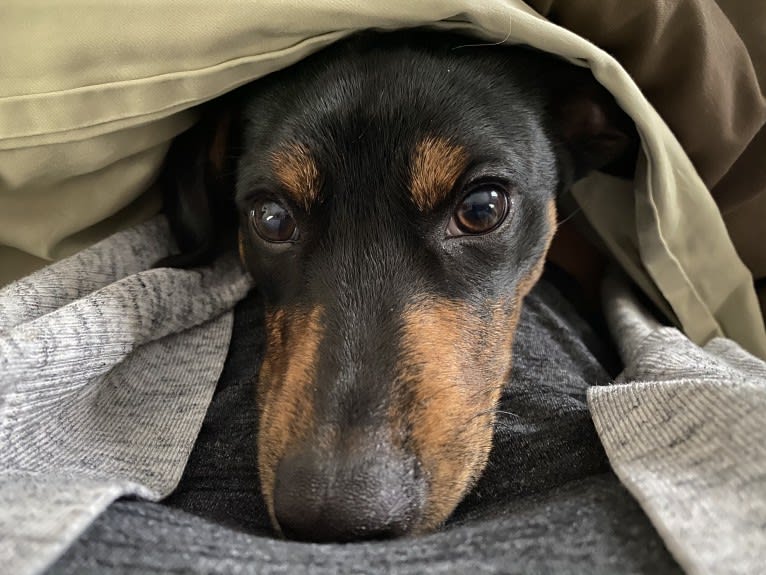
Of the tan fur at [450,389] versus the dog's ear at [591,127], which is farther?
the dog's ear at [591,127]

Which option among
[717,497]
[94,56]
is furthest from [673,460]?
[94,56]

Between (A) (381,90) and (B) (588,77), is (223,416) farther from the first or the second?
(B) (588,77)

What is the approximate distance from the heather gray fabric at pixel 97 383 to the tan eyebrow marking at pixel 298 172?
30 centimetres

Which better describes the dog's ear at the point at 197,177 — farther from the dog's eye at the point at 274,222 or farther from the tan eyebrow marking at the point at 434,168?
the tan eyebrow marking at the point at 434,168

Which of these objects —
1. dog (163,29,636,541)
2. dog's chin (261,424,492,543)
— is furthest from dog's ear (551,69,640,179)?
dog's chin (261,424,492,543)

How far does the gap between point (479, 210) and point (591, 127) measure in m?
0.48

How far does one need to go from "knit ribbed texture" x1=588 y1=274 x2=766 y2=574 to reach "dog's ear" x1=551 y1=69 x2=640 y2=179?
2.00ft

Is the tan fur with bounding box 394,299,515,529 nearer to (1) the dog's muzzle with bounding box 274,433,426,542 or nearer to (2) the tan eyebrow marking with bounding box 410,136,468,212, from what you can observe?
(1) the dog's muzzle with bounding box 274,433,426,542

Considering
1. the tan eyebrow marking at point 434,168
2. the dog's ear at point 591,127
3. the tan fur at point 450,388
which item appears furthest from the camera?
the dog's ear at point 591,127

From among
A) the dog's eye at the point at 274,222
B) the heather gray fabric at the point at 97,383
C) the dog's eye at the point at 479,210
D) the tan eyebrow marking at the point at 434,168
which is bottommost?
Result: the heather gray fabric at the point at 97,383

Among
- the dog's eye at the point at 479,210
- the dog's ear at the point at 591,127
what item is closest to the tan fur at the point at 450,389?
the dog's eye at the point at 479,210

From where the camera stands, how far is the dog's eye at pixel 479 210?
1.21 meters

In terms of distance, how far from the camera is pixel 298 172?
46.9 inches

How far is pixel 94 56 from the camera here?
1.17m
